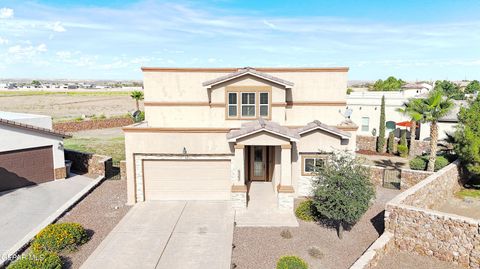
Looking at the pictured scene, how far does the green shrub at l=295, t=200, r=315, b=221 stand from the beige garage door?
3.97 meters

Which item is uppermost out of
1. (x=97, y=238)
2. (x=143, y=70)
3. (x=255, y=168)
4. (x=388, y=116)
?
(x=143, y=70)

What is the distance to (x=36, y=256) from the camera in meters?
10.3

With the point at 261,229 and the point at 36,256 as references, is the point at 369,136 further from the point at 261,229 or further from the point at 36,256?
the point at 36,256

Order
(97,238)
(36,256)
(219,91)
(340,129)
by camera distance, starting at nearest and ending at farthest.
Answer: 1. (36,256)
2. (97,238)
3. (340,129)
4. (219,91)

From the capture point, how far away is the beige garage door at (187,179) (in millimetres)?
16984

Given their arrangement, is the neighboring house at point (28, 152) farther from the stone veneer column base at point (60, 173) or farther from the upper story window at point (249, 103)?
the upper story window at point (249, 103)

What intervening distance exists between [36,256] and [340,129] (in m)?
14.2

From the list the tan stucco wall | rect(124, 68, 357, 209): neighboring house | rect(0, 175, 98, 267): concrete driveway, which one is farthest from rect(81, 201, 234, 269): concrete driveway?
the tan stucco wall

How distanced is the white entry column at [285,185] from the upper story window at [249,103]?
12.4 ft

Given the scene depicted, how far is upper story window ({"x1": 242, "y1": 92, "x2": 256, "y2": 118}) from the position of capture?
61.7 feet

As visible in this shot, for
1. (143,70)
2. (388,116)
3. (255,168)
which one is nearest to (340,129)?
(255,168)

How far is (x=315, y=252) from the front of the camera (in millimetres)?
12023

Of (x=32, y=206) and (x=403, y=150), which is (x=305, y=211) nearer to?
(x=32, y=206)

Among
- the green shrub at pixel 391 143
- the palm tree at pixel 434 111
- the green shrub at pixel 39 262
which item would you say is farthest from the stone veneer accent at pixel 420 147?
the green shrub at pixel 39 262
